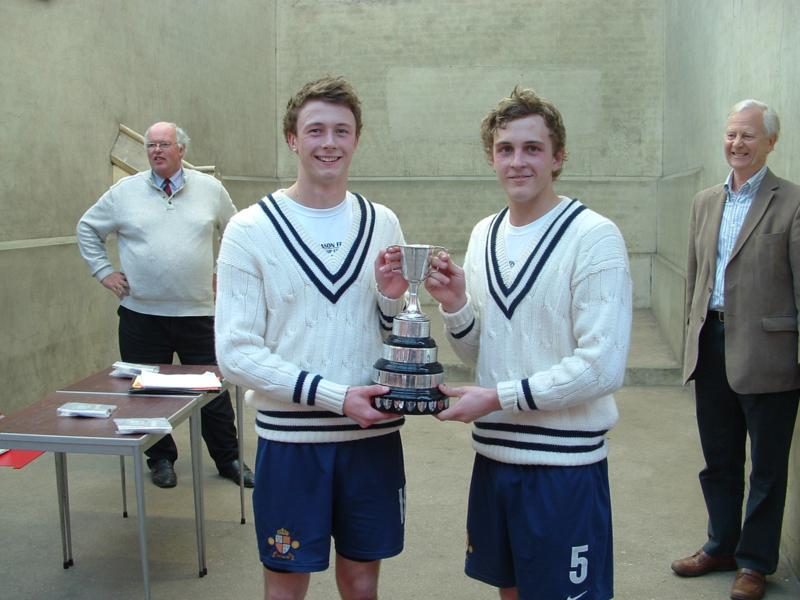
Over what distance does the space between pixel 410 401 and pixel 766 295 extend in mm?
1984

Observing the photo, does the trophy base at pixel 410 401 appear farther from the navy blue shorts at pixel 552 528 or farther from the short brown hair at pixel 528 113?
the short brown hair at pixel 528 113

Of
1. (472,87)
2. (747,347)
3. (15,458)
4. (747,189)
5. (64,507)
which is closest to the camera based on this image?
(15,458)

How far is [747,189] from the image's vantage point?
144 inches

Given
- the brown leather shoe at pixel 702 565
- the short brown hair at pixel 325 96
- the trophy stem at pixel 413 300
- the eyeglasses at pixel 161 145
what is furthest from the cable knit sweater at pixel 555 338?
the eyeglasses at pixel 161 145

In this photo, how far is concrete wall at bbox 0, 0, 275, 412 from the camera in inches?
234

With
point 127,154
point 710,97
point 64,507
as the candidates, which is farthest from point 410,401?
point 710,97

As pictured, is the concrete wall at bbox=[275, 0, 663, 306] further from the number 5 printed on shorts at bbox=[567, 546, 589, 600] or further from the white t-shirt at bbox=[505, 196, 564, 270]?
the number 5 printed on shorts at bbox=[567, 546, 589, 600]

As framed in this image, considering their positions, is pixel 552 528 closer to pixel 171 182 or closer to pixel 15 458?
pixel 15 458

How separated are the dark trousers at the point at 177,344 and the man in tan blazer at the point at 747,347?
257 centimetres

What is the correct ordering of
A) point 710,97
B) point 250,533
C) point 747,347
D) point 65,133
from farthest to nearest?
point 710,97 < point 65,133 < point 250,533 < point 747,347

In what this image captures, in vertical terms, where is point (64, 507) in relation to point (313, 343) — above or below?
below

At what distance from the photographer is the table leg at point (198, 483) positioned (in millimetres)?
3699

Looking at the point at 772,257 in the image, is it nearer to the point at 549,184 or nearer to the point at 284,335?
the point at 549,184

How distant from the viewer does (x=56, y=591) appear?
373 centimetres
